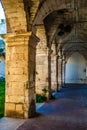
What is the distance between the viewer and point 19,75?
659 centimetres

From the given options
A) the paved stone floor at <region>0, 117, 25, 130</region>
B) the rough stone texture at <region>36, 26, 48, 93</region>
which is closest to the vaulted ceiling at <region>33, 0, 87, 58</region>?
the rough stone texture at <region>36, 26, 48, 93</region>

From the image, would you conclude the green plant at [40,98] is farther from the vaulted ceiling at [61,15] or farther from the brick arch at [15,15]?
the brick arch at [15,15]

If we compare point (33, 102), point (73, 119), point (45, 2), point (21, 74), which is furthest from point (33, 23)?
point (73, 119)

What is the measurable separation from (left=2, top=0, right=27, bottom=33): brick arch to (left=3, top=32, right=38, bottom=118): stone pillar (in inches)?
8.4

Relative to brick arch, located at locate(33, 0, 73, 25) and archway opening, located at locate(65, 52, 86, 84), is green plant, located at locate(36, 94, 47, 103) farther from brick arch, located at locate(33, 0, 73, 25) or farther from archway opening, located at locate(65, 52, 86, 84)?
archway opening, located at locate(65, 52, 86, 84)

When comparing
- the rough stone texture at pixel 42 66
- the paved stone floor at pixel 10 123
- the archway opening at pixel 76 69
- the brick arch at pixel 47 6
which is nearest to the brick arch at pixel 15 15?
the brick arch at pixel 47 6

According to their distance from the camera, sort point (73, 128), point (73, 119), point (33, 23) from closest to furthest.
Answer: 1. point (73, 128)
2. point (73, 119)
3. point (33, 23)

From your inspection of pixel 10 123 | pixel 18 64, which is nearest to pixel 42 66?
pixel 18 64

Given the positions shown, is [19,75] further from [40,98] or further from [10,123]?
[40,98]

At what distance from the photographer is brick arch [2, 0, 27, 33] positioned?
6344 millimetres

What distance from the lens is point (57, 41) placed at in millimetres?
15086

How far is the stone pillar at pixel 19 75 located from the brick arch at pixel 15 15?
21 cm

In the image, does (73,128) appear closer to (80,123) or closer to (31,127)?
(80,123)

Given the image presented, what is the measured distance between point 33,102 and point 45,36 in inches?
165
